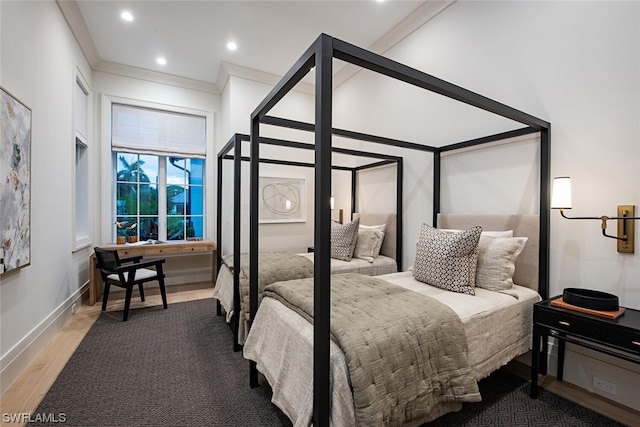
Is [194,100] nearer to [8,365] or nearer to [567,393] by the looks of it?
[8,365]

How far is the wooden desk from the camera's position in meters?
3.75

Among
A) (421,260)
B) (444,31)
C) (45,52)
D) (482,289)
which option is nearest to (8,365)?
(45,52)

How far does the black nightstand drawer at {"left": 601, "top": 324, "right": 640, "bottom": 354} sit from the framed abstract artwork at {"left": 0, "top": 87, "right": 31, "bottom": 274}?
364 centimetres

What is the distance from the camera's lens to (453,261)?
212 centimetres

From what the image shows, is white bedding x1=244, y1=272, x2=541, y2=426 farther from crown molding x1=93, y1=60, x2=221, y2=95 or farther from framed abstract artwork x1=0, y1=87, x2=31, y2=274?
crown molding x1=93, y1=60, x2=221, y2=95

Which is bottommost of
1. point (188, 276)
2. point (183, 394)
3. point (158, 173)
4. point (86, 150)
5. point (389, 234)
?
point (183, 394)

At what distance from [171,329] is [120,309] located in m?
1.09

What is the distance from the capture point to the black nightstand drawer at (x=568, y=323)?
1.62m

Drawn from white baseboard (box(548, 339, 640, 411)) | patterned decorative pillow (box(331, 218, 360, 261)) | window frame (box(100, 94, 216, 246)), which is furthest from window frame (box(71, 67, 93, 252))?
white baseboard (box(548, 339, 640, 411))

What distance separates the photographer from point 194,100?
16.3ft

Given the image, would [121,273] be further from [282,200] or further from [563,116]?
[563,116]

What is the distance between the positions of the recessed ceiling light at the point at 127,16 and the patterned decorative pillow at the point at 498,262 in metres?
4.40

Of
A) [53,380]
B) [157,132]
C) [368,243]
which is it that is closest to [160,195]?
[157,132]

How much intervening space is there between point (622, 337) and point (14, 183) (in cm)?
389
